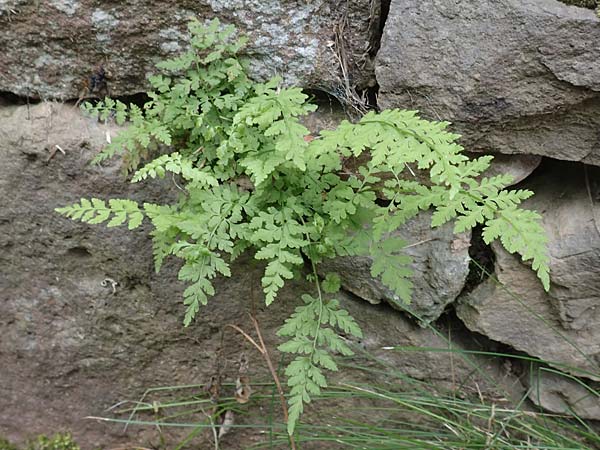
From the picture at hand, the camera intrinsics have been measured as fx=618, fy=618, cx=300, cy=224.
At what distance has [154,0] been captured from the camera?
2.08 meters

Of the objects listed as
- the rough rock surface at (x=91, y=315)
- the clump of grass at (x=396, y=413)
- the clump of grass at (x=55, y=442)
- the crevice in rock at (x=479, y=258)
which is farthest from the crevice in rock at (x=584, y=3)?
the clump of grass at (x=55, y=442)

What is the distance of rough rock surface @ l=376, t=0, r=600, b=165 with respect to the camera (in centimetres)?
188

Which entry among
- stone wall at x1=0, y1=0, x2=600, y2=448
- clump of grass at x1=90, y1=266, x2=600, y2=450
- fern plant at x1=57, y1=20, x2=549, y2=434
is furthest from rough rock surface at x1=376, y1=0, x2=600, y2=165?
clump of grass at x1=90, y1=266, x2=600, y2=450

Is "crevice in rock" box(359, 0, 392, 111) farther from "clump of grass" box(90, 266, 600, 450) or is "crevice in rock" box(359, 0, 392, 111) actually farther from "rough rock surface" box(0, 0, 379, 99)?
"clump of grass" box(90, 266, 600, 450)

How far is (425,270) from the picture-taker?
2289mm

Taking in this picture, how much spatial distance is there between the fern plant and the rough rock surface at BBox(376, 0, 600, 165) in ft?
0.49

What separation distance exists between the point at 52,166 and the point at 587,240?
6.39ft

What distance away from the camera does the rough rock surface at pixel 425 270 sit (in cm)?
225

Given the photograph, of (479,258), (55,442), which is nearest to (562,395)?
(479,258)

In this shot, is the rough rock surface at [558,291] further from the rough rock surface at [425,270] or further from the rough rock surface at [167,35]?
the rough rock surface at [167,35]

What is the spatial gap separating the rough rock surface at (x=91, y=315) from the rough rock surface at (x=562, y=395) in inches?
7.2

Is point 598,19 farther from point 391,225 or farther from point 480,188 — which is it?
point 391,225

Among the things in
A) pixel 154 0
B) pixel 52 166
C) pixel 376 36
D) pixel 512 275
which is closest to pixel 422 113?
pixel 376 36

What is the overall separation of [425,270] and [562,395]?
29.7 inches
